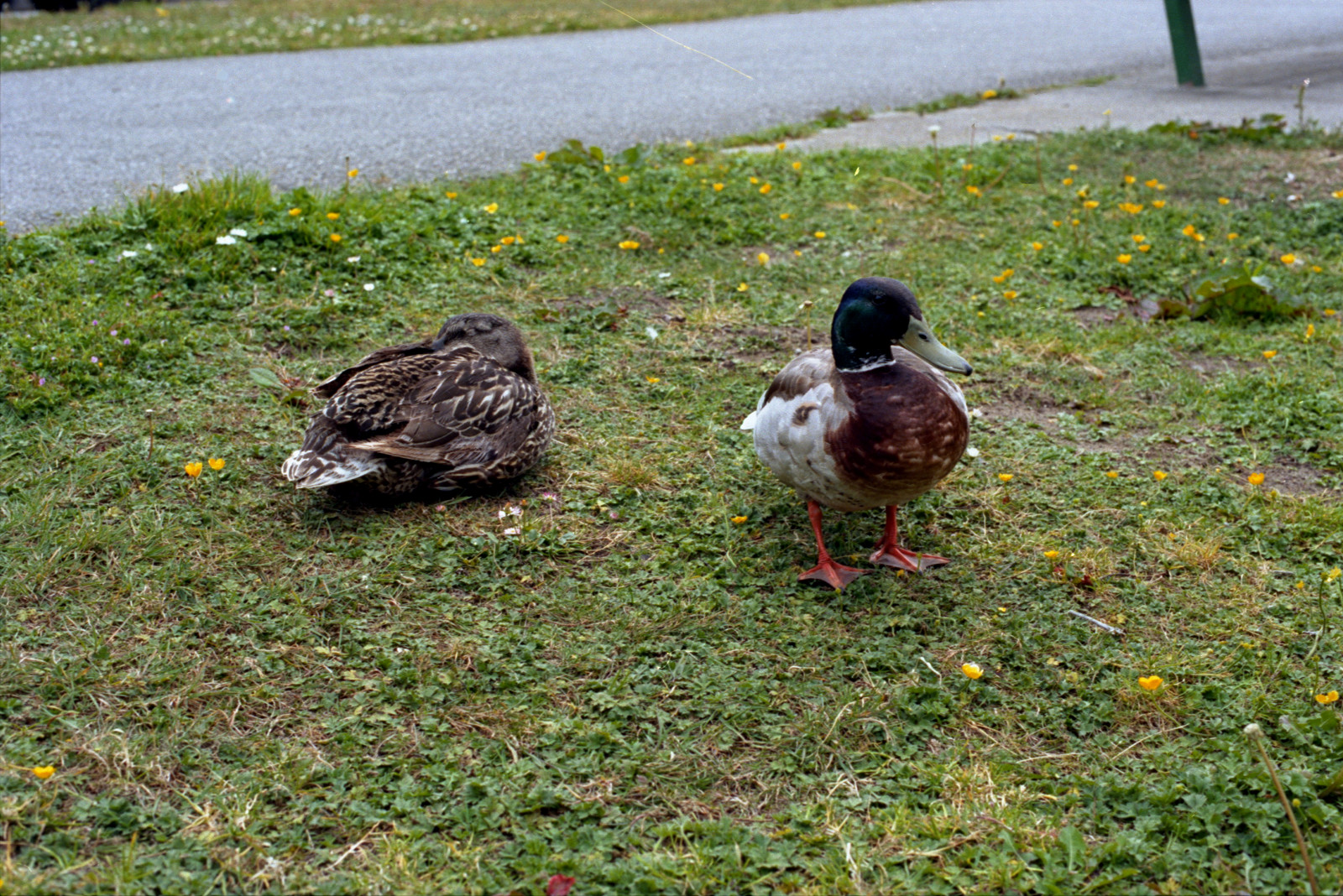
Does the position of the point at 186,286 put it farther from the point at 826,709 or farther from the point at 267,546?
the point at 826,709

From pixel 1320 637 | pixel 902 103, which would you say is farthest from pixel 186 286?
pixel 902 103

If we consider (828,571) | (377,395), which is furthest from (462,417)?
(828,571)

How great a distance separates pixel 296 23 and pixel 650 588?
36.7ft

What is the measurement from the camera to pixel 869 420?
331 cm

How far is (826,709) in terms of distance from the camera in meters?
2.95

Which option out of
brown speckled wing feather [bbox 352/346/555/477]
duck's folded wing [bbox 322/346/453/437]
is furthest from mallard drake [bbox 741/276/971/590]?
duck's folded wing [bbox 322/346/453/437]

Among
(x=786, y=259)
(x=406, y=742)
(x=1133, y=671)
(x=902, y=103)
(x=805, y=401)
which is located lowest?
(x=1133, y=671)

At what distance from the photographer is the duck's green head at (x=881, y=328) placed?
3.46 metres

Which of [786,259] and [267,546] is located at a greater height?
[786,259]

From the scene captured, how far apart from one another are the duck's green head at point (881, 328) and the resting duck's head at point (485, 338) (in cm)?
138

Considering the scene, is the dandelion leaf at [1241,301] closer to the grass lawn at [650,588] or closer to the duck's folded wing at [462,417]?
the grass lawn at [650,588]

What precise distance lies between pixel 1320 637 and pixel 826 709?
1.47m

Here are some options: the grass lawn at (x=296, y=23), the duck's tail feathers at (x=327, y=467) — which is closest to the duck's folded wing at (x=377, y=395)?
the duck's tail feathers at (x=327, y=467)

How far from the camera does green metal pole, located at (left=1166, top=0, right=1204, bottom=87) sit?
9.29m
